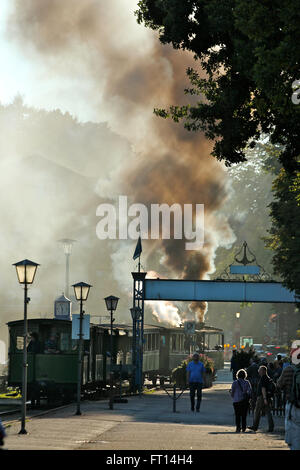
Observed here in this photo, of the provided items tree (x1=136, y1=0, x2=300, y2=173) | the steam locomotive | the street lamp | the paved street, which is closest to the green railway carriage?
the steam locomotive

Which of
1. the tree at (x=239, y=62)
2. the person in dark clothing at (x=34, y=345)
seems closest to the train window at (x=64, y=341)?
the person in dark clothing at (x=34, y=345)

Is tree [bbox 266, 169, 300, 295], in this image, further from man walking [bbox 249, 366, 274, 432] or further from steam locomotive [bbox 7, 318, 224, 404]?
man walking [bbox 249, 366, 274, 432]

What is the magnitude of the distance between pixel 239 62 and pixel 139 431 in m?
8.62

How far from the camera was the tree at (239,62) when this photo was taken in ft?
62.8

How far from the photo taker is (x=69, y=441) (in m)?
20.4

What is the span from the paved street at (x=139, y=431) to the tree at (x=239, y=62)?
22.1 feet

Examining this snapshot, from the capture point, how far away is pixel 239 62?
21797 millimetres

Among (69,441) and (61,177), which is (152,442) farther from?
(61,177)

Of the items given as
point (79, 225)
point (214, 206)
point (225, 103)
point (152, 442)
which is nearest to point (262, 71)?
point (225, 103)

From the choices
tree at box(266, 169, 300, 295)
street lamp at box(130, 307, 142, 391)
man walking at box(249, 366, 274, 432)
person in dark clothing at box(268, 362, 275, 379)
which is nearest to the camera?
man walking at box(249, 366, 274, 432)

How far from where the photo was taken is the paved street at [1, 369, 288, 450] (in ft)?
65.4

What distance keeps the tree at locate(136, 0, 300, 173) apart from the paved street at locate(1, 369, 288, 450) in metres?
6.73

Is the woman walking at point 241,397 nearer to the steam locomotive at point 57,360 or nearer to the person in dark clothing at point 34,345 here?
the steam locomotive at point 57,360

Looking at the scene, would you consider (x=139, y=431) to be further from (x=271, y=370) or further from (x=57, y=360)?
(x=57, y=360)
